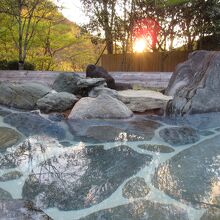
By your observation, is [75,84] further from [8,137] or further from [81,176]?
[81,176]

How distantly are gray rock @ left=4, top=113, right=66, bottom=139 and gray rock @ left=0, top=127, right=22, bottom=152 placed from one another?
0.11 metres

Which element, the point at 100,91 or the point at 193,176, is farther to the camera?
the point at 100,91

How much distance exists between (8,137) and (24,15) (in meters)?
9.44

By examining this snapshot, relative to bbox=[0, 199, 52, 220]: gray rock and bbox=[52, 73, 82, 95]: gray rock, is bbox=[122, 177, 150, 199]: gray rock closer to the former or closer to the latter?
bbox=[0, 199, 52, 220]: gray rock

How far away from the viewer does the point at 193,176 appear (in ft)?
8.61

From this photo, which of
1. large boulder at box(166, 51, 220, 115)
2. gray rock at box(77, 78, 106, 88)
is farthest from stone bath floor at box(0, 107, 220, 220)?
gray rock at box(77, 78, 106, 88)

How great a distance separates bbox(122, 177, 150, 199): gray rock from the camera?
2.31m

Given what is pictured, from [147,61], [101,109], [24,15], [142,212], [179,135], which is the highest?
[24,15]

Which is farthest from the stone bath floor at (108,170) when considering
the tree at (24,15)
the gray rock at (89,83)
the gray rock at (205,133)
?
the tree at (24,15)

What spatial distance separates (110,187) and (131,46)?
12.9 meters

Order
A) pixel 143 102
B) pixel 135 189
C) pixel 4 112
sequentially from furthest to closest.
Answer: pixel 143 102, pixel 4 112, pixel 135 189

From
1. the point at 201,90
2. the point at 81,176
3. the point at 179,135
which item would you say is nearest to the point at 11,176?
the point at 81,176

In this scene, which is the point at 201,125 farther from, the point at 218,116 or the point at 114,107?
the point at 114,107

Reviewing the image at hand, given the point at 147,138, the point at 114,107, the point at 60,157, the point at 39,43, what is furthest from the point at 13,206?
the point at 39,43
